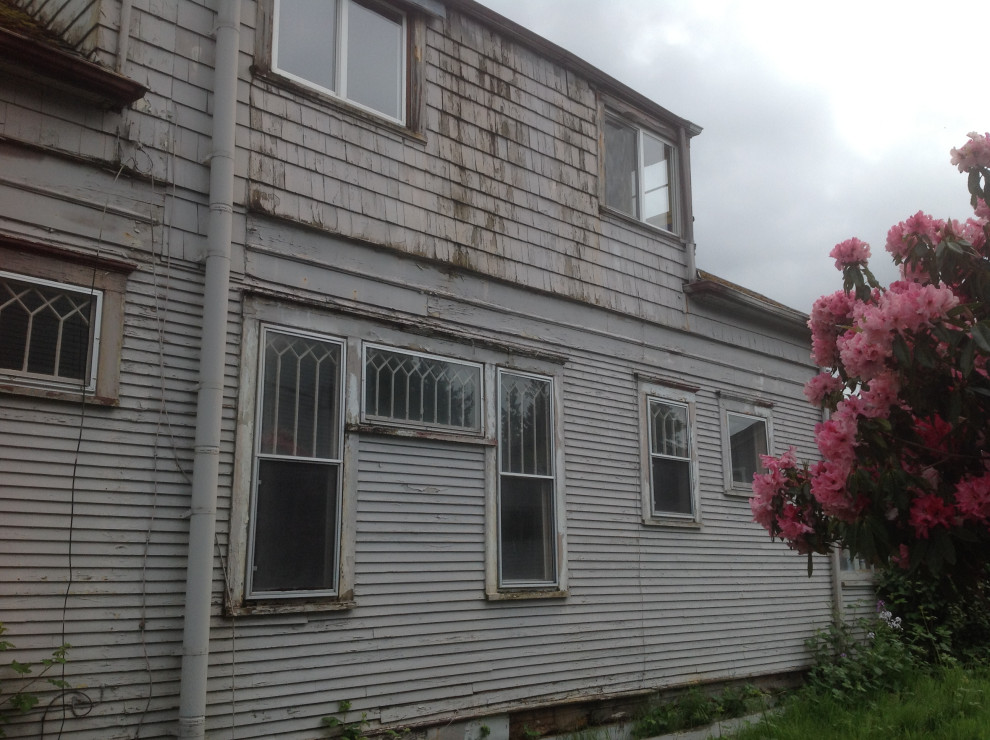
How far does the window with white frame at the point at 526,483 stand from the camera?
8266 mm

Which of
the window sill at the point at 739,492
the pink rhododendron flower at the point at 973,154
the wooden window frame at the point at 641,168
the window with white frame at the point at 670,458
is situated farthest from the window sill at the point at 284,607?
the window sill at the point at 739,492

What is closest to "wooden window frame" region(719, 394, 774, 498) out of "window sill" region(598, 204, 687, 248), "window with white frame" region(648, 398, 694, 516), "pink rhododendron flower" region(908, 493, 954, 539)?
"window with white frame" region(648, 398, 694, 516)

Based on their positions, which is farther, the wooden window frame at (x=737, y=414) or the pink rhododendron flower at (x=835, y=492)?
the wooden window frame at (x=737, y=414)

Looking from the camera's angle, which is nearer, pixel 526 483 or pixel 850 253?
pixel 850 253

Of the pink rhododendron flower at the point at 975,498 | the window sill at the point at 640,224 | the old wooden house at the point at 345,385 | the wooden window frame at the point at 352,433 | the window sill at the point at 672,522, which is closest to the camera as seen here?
the pink rhododendron flower at the point at 975,498

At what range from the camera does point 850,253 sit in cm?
447

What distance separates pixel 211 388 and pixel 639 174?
20.8 ft

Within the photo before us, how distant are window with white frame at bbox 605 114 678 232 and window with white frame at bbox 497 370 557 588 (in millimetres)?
2794

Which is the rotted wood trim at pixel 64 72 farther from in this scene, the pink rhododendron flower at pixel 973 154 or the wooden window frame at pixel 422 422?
the pink rhododendron flower at pixel 973 154

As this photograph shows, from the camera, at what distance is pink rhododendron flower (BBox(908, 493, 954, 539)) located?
3.53 meters

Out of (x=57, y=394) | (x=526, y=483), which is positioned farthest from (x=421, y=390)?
(x=57, y=394)

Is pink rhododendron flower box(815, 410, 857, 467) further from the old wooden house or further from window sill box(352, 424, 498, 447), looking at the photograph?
window sill box(352, 424, 498, 447)

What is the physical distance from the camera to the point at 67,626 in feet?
17.9

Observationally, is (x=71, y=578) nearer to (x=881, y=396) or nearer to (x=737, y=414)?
(x=881, y=396)
